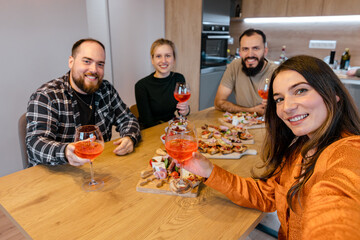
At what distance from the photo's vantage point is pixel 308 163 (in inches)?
31.6

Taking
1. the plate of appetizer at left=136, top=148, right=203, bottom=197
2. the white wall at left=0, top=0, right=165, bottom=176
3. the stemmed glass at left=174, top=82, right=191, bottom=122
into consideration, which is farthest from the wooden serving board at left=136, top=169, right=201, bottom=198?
the white wall at left=0, top=0, right=165, bottom=176

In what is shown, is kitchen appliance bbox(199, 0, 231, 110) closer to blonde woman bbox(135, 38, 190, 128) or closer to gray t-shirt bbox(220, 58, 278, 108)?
gray t-shirt bbox(220, 58, 278, 108)

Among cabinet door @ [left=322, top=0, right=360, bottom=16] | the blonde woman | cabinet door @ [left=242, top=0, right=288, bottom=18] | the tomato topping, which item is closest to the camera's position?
the tomato topping

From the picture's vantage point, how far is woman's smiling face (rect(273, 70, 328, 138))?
0.81 m

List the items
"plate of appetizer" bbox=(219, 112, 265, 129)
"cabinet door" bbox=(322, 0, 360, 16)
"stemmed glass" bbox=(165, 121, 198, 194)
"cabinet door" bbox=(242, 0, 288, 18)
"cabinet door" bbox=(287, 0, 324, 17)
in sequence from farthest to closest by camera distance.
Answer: "cabinet door" bbox=(242, 0, 288, 18) → "cabinet door" bbox=(287, 0, 324, 17) → "cabinet door" bbox=(322, 0, 360, 16) → "plate of appetizer" bbox=(219, 112, 265, 129) → "stemmed glass" bbox=(165, 121, 198, 194)

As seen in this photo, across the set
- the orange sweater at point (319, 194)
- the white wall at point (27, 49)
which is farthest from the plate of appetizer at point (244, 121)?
the white wall at point (27, 49)

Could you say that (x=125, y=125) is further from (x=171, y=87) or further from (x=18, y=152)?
(x=18, y=152)

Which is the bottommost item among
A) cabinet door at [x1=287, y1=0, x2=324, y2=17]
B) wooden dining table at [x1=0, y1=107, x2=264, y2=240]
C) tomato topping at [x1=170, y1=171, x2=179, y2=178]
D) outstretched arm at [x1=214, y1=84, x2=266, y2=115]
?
wooden dining table at [x1=0, y1=107, x2=264, y2=240]

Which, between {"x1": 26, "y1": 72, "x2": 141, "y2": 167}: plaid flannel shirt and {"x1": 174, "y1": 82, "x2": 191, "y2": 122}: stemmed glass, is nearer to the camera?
{"x1": 26, "y1": 72, "x2": 141, "y2": 167}: plaid flannel shirt

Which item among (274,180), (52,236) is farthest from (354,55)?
(52,236)

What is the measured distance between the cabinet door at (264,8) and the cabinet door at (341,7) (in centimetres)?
56

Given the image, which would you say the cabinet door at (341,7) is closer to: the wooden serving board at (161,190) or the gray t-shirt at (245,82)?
the gray t-shirt at (245,82)

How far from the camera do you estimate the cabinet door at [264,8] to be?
3.90m

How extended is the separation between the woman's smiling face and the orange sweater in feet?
0.33
